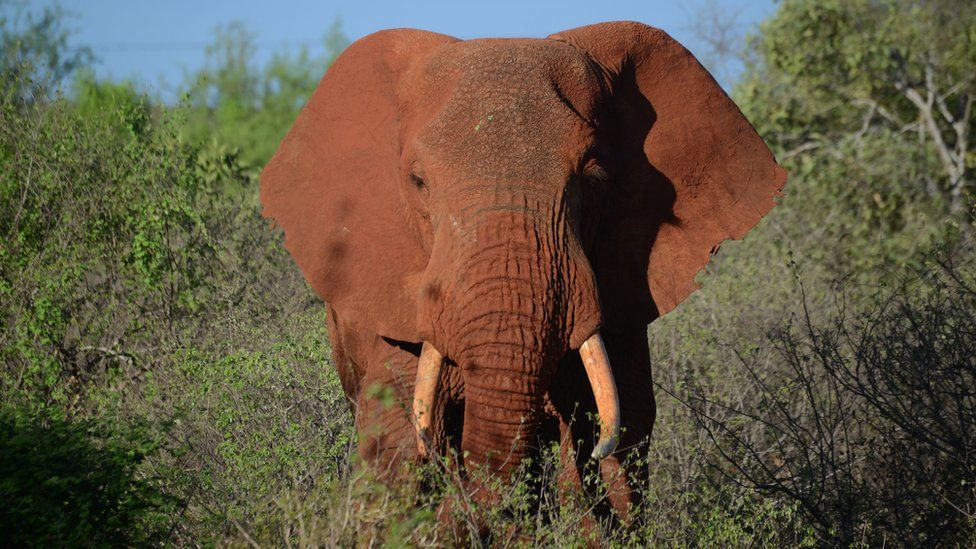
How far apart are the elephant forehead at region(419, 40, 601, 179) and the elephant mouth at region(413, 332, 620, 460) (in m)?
0.64

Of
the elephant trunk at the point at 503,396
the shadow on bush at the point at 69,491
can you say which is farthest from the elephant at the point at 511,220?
the shadow on bush at the point at 69,491

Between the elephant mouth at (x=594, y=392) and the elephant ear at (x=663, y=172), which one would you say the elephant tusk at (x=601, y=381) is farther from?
the elephant ear at (x=663, y=172)

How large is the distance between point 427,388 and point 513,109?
3.42ft

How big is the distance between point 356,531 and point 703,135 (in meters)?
2.37

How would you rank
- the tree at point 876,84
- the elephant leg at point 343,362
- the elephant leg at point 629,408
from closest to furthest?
1. the elephant leg at point 629,408
2. the elephant leg at point 343,362
3. the tree at point 876,84

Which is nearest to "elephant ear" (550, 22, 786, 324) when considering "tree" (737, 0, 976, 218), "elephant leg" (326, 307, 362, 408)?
"elephant leg" (326, 307, 362, 408)

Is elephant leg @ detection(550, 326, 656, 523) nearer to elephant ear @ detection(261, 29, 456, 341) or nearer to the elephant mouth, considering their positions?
the elephant mouth

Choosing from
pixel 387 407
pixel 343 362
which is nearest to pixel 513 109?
Result: pixel 387 407

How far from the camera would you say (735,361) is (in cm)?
771

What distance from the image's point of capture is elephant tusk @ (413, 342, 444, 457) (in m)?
4.91

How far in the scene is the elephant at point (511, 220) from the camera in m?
4.73

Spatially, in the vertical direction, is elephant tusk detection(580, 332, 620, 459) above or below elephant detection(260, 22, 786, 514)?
below

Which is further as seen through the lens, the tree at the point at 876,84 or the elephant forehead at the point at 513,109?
the tree at the point at 876,84

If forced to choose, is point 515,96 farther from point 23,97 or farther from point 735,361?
point 23,97
